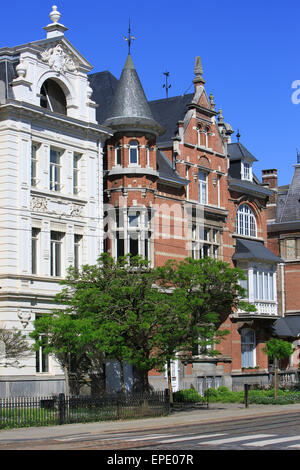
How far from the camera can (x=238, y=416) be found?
2998 centimetres

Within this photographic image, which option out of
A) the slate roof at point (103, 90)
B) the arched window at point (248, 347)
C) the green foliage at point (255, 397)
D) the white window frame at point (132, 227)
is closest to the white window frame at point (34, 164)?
the white window frame at point (132, 227)

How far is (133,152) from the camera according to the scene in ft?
131

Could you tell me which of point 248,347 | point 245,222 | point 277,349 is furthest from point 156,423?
point 245,222

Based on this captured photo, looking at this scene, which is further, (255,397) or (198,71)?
(198,71)

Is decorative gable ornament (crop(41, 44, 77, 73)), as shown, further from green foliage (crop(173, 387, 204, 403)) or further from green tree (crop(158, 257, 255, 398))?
green foliage (crop(173, 387, 204, 403))

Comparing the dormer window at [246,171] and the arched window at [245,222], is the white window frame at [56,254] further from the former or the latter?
the dormer window at [246,171]

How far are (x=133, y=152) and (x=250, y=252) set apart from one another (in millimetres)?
11411

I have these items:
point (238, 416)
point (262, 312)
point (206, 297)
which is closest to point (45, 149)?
point (206, 297)

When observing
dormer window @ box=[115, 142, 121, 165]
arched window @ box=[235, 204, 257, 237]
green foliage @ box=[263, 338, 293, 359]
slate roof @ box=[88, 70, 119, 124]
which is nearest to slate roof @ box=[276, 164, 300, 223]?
arched window @ box=[235, 204, 257, 237]

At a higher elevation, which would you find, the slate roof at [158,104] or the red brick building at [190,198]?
the slate roof at [158,104]

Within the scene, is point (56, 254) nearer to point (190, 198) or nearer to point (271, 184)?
point (190, 198)

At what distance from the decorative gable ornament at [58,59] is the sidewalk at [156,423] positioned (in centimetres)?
1671

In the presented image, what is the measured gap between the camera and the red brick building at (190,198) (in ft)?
129

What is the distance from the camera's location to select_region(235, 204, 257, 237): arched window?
48781mm
